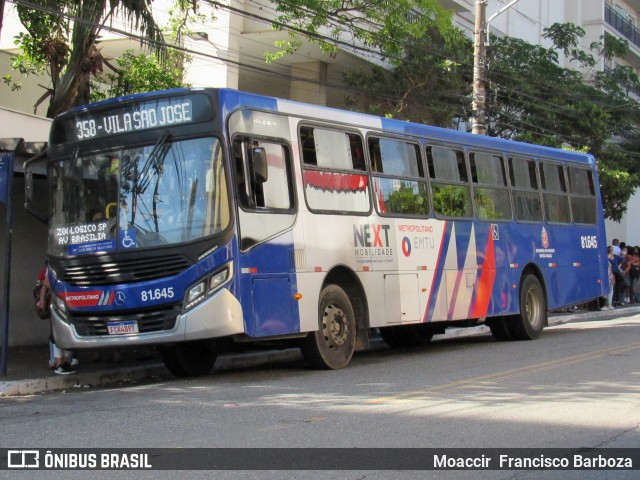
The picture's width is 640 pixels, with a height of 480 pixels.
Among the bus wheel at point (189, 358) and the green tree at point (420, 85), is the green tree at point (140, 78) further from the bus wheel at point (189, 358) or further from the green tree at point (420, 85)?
the bus wheel at point (189, 358)

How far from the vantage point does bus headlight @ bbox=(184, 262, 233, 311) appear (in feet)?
34.1

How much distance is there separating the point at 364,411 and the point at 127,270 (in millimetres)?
3607

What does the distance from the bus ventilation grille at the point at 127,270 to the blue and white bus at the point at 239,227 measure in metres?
0.02

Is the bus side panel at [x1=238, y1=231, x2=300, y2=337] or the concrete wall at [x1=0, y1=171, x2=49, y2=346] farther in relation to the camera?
the concrete wall at [x1=0, y1=171, x2=49, y2=346]

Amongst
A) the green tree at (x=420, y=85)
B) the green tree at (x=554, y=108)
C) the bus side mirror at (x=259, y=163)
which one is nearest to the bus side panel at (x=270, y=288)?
the bus side mirror at (x=259, y=163)

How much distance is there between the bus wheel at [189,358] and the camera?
12148mm

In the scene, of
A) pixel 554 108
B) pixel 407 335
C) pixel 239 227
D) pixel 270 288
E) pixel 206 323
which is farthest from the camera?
pixel 554 108

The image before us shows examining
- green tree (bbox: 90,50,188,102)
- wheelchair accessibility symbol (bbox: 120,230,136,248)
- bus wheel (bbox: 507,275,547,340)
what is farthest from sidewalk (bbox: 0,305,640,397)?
green tree (bbox: 90,50,188,102)

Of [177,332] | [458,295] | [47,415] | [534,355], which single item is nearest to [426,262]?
[458,295]

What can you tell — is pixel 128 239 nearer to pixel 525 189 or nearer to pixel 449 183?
pixel 449 183

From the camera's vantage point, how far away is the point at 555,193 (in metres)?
17.8

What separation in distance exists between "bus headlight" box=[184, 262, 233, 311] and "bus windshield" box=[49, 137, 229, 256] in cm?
46

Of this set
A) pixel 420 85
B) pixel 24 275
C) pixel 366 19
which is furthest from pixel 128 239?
pixel 420 85

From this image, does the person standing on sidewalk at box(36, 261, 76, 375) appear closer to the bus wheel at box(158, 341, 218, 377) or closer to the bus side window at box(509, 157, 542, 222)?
the bus wheel at box(158, 341, 218, 377)
